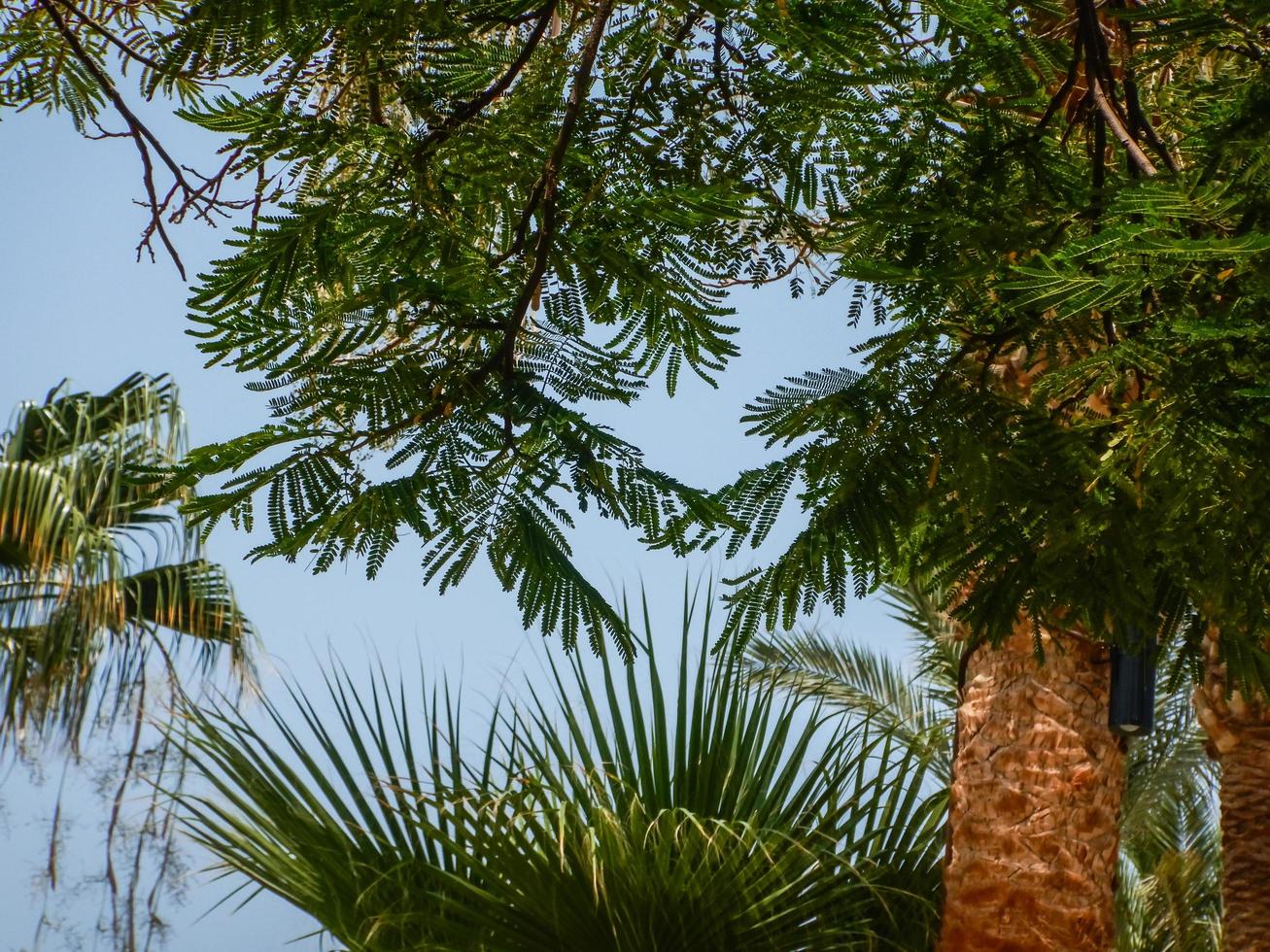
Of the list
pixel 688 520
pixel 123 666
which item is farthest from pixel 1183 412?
pixel 123 666

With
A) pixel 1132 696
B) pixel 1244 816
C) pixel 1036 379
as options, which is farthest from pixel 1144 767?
pixel 1036 379

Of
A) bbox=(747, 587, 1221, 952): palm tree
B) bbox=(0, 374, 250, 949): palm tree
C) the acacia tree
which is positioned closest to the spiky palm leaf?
bbox=(0, 374, 250, 949): palm tree

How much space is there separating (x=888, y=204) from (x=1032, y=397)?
223 mm

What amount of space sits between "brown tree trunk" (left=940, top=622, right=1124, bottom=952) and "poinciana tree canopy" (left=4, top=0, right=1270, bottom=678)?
1493mm

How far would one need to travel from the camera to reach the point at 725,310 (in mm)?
1317

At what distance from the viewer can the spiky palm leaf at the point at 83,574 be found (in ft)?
21.1

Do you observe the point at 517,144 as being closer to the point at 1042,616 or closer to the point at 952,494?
the point at 952,494

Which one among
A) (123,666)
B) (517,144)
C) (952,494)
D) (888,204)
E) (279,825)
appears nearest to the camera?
(888,204)

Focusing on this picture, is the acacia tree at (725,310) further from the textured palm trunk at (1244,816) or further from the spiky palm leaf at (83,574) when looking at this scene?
the spiky palm leaf at (83,574)

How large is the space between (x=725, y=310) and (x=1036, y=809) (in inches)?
74.6

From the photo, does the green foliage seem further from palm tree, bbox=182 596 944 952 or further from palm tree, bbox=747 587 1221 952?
palm tree, bbox=747 587 1221 952

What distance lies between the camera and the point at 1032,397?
1.28 meters

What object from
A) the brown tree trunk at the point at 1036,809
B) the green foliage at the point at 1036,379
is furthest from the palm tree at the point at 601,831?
the green foliage at the point at 1036,379

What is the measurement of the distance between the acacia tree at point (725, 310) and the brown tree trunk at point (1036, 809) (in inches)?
57.2
